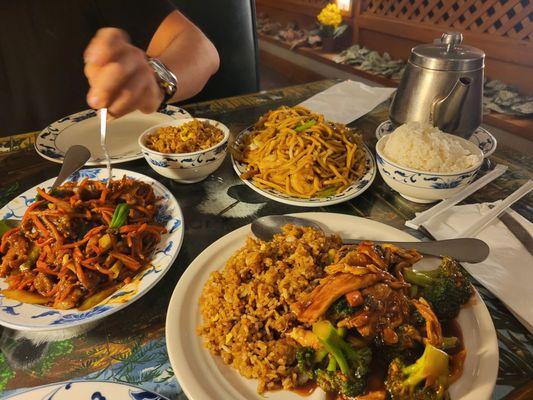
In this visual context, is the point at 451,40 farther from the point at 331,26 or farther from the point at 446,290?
the point at 331,26

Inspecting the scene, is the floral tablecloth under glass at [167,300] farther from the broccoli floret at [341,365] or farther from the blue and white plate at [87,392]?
the broccoli floret at [341,365]

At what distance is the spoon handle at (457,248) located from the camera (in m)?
1.28

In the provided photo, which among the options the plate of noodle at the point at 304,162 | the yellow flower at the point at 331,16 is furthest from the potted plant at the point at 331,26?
the plate of noodle at the point at 304,162

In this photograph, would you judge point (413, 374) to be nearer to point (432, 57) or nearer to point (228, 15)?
point (432, 57)

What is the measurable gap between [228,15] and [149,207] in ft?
8.60

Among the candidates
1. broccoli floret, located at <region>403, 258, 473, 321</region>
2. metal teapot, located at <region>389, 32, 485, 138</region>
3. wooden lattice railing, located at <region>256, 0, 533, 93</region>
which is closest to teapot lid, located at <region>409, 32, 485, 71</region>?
metal teapot, located at <region>389, 32, 485, 138</region>

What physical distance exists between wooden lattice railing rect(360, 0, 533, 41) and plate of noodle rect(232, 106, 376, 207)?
4225mm

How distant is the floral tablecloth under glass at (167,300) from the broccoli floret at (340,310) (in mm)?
490

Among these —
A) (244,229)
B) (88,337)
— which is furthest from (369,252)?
(88,337)

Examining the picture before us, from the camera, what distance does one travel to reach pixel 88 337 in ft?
4.12

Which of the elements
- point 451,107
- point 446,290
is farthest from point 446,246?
point 451,107

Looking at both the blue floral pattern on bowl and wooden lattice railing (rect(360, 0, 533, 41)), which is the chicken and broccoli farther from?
wooden lattice railing (rect(360, 0, 533, 41))

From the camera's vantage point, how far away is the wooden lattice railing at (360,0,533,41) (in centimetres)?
474

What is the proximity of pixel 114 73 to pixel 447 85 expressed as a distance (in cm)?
181
